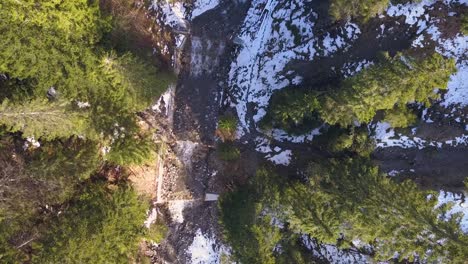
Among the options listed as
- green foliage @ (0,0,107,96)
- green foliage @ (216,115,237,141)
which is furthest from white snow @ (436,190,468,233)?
green foliage @ (0,0,107,96)

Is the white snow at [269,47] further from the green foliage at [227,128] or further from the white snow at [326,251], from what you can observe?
the white snow at [326,251]

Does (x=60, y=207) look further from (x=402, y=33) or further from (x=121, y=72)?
(x=402, y=33)

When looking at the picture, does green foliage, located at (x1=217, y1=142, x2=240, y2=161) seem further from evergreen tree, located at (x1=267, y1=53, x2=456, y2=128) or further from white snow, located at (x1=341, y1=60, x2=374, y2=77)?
white snow, located at (x1=341, y1=60, x2=374, y2=77)

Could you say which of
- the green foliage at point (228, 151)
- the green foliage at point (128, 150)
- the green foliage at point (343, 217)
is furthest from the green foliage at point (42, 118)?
the green foliage at point (343, 217)

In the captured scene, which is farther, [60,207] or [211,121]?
[211,121]

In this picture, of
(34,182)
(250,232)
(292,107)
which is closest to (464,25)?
(292,107)

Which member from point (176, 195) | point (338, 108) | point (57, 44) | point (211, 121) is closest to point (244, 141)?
point (211, 121)
